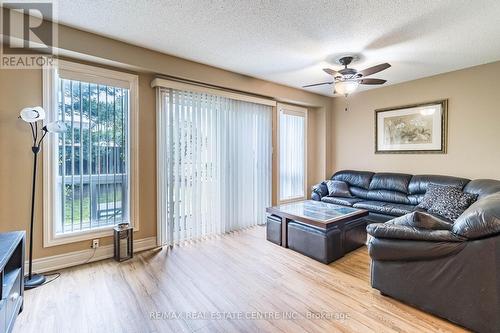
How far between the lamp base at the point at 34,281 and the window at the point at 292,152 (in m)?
3.89

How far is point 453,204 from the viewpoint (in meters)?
3.25

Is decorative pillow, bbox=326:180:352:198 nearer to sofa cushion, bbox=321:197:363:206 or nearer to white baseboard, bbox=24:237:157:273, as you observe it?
sofa cushion, bbox=321:197:363:206

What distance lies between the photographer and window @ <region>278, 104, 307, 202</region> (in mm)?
5117

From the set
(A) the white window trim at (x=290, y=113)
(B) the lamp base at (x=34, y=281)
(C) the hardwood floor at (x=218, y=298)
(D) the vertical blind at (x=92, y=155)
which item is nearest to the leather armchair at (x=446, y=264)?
(C) the hardwood floor at (x=218, y=298)

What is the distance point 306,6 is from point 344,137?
3830 mm

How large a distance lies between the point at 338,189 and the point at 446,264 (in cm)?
292

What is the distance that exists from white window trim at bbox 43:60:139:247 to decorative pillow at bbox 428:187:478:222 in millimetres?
4251

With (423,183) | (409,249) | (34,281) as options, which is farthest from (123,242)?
(423,183)

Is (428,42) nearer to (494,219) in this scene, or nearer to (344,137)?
(494,219)

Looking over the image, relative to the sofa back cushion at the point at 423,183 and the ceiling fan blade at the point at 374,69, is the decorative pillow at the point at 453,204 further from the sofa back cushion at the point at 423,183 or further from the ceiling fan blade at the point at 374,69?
the ceiling fan blade at the point at 374,69

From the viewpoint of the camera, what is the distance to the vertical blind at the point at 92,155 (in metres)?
2.87

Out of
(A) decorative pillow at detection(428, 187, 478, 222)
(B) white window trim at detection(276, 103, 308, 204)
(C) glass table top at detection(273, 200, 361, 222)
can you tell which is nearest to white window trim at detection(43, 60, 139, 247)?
(C) glass table top at detection(273, 200, 361, 222)

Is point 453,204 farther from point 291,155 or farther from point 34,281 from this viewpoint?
point 34,281

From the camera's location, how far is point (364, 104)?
5.18 metres
